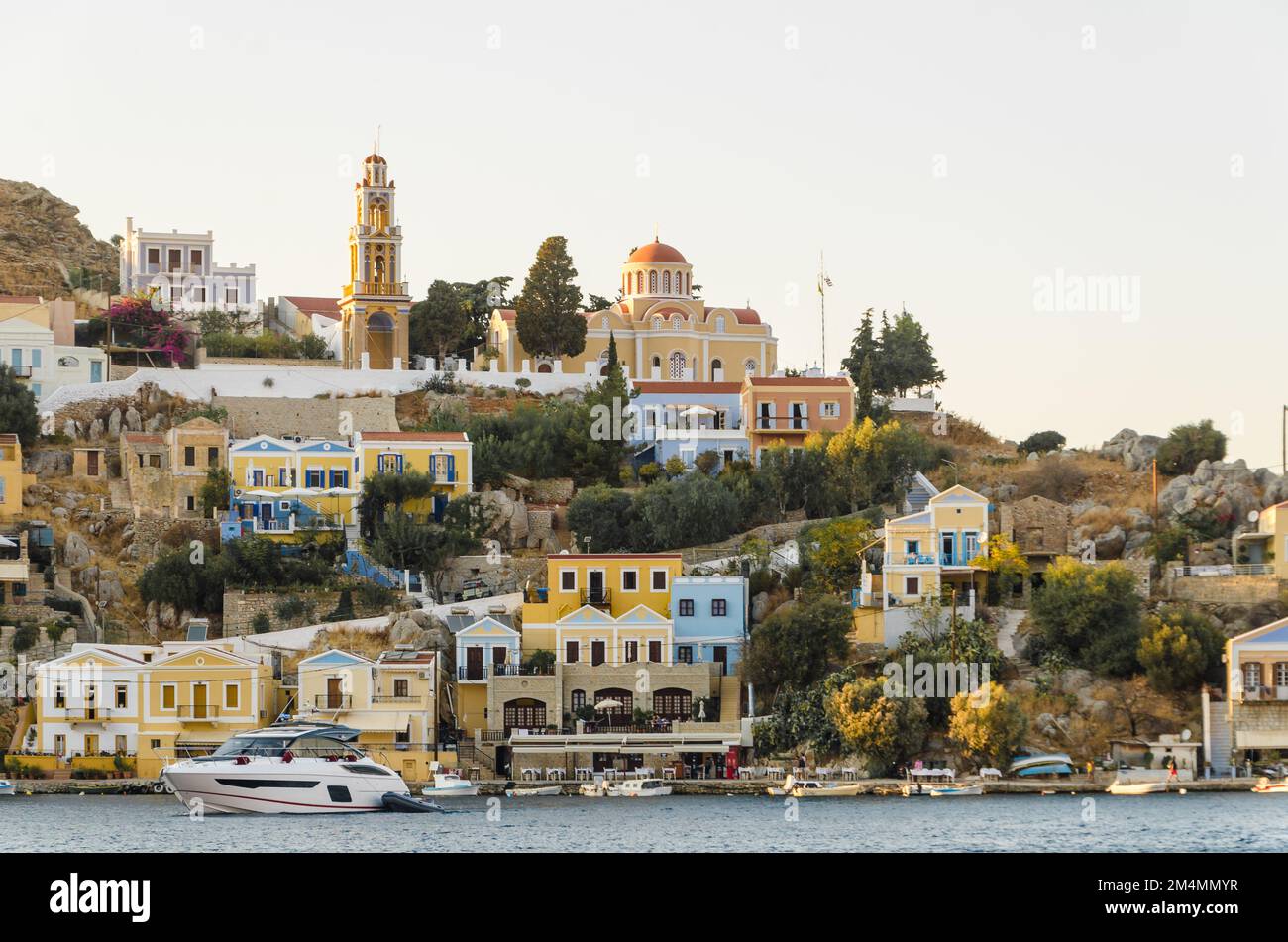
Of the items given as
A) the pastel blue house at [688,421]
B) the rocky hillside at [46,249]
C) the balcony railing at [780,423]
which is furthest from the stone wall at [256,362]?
the balcony railing at [780,423]

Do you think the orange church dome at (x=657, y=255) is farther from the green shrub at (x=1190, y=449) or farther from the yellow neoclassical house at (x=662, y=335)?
the green shrub at (x=1190, y=449)

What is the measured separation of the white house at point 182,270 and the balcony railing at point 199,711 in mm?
35141

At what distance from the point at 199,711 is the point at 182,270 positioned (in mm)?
39447

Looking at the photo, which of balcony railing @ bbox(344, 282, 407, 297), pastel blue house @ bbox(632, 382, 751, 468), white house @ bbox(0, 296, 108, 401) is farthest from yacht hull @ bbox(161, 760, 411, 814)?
balcony railing @ bbox(344, 282, 407, 297)

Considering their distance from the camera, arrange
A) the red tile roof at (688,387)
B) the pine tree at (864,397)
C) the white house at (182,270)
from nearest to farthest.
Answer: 1. the pine tree at (864,397)
2. the red tile roof at (688,387)
3. the white house at (182,270)

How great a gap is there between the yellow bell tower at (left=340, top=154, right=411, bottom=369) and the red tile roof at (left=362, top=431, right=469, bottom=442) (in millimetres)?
10111

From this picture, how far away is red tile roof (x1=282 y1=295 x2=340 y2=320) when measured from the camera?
80.1 m

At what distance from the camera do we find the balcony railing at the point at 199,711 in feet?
166

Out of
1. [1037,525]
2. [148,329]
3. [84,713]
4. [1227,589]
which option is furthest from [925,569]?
[148,329]

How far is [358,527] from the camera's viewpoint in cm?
6122

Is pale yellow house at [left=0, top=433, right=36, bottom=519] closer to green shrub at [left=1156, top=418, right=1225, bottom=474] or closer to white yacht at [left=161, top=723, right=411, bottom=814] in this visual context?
white yacht at [left=161, top=723, right=411, bottom=814]
